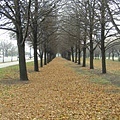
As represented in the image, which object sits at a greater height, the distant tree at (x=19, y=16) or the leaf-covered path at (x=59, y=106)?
the distant tree at (x=19, y=16)

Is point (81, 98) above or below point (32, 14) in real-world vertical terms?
below

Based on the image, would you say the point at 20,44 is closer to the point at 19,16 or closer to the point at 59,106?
the point at 19,16

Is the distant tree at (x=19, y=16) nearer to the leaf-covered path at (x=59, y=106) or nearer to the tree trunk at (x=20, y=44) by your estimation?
the tree trunk at (x=20, y=44)

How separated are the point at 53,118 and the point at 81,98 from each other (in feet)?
10.9

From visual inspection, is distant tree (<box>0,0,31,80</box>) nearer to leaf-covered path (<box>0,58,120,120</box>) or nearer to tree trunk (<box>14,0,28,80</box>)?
tree trunk (<box>14,0,28,80</box>)

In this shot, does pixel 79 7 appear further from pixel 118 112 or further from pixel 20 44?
pixel 118 112

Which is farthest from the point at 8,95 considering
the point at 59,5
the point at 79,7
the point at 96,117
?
the point at 79,7

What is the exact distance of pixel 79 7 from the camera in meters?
25.0

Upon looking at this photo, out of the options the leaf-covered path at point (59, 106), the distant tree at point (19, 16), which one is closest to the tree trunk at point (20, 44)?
the distant tree at point (19, 16)

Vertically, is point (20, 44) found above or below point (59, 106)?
above

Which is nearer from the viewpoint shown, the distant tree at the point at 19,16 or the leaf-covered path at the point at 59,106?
the leaf-covered path at the point at 59,106

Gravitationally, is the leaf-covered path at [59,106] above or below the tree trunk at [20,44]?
below

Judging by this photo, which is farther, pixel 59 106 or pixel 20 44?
pixel 20 44

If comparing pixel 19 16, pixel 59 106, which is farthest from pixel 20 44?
pixel 59 106
